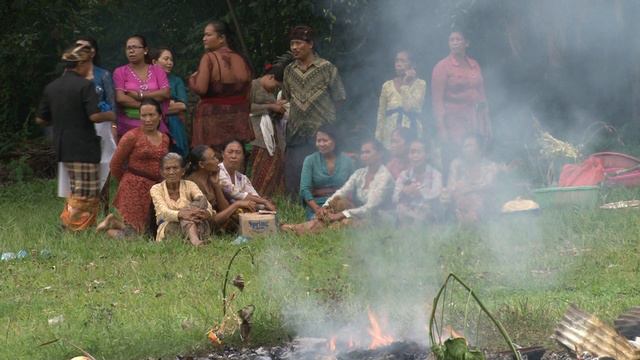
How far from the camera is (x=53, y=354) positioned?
621cm

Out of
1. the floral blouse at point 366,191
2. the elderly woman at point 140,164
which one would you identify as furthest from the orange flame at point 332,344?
the elderly woman at point 140,164

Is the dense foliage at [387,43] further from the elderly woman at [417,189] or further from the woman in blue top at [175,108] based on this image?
the woman in blue top at [175,108]

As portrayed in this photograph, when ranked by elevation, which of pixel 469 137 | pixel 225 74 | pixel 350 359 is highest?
→ pixel 225 74

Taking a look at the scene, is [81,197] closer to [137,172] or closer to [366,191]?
[137,172]

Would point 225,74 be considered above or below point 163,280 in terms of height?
above

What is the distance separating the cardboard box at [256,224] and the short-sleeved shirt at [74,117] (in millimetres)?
1432

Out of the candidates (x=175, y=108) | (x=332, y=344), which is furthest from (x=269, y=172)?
(x=332, y=344)

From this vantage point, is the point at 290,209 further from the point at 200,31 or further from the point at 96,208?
the point at 200,31

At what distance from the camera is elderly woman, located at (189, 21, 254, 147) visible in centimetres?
1104

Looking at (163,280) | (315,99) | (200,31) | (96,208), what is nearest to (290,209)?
(315,99)

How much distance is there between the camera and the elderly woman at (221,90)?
11039 mm

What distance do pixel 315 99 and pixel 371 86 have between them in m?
1.78

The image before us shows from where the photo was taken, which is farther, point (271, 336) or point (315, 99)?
point (315, 99)

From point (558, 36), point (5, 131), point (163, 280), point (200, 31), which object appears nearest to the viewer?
point (163, 280)
